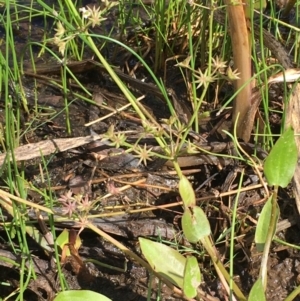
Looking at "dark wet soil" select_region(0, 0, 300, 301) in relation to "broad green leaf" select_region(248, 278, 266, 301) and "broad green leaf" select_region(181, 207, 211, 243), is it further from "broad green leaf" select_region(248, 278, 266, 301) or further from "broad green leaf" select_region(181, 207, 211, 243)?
"broad green leaf" select_region(248, 278, 266, 301)

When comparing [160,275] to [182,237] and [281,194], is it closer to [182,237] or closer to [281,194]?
[182,237]

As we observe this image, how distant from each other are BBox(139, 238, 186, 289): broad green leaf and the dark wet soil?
16 centimetres

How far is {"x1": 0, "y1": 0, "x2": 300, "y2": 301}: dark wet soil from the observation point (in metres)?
1.45

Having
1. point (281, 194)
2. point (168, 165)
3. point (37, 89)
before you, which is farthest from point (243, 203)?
point (37, 89)

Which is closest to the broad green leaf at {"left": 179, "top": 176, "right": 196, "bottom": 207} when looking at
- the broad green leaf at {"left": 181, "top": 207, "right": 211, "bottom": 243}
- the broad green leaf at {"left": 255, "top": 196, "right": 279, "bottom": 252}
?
the broad green leaf at {"left": 181, "top": 207, "right": 211, "bottom": 243}

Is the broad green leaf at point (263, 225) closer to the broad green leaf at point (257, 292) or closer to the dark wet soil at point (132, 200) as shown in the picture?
the broad green leaf at point (257, 292)

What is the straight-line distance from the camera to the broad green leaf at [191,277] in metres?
1.09

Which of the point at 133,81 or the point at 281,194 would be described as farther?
the point at 133,81

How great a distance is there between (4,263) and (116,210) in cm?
29

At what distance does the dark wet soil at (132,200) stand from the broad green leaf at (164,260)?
0.16 m

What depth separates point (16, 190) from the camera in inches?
57.7

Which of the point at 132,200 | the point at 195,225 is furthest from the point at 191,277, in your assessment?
the point at 132,200

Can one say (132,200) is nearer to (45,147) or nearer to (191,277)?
(45,147)

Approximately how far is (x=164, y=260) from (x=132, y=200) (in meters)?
0.42
